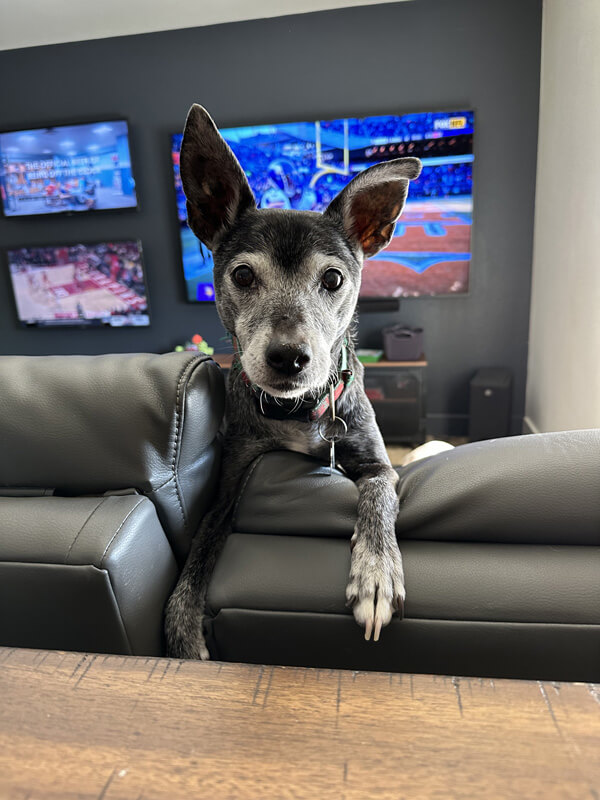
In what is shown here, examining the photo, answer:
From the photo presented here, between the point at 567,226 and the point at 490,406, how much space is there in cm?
124

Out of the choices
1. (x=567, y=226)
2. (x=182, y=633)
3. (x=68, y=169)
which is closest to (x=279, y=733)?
(x=182, y=633)

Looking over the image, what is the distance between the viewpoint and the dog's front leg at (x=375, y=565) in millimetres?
699

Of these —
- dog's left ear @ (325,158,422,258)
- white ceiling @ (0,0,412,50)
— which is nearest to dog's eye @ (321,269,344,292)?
dog's left ear @ (325,158,422,258)

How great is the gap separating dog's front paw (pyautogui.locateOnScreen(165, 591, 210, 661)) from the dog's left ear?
99 cm

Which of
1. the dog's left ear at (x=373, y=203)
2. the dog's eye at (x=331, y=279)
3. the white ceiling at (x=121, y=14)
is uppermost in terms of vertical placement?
the white ceiling at (x=121, y=14)

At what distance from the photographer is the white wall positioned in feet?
7.91

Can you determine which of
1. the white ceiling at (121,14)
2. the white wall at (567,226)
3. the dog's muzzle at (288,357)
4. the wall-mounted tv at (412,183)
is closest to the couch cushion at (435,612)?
the dog's muzzle at (288,357)

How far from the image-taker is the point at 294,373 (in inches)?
41.6

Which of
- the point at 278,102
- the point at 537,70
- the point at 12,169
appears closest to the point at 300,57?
the point at 278,102

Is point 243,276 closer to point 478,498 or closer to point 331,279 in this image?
point 331,279

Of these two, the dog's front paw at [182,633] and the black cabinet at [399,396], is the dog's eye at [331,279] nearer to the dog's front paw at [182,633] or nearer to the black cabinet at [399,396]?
the dog's front paw at [182,633]

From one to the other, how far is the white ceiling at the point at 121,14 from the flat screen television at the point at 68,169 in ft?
2.02

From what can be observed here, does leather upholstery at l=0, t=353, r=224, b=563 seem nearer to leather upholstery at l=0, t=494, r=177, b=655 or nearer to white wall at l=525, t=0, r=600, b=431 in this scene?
leather upholstery at l=0, t=494, r=177, b=655

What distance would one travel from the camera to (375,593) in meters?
0.69
